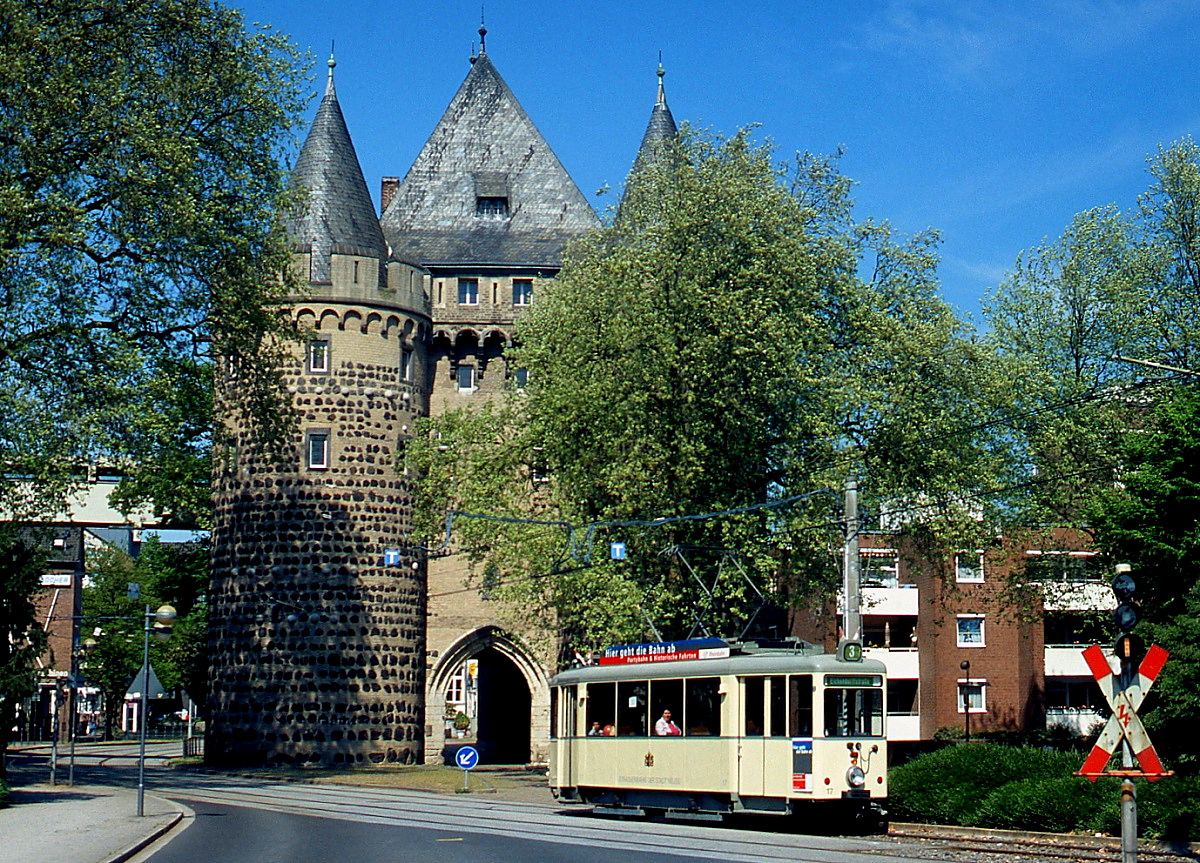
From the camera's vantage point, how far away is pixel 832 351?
4141cm

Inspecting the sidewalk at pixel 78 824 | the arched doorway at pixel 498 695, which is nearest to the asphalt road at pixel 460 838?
the sidewalk at pixel 78 824

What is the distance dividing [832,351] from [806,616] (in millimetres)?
27513

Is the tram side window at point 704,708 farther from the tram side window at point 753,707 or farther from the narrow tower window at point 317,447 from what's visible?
the narrow tower window at point 317,447

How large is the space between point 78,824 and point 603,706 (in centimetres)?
998

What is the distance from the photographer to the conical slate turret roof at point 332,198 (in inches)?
2170

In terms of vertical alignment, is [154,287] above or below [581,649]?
above

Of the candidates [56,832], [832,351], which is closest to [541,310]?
[832,351]

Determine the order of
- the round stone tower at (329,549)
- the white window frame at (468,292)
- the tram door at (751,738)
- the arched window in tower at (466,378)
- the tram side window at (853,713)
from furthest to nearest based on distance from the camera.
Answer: the white window frame at (468,292) → the arched window in tower at (466,378) → the round stone tower at (329,549) → the tram door at (751,738) → the tram side window at (853,713)

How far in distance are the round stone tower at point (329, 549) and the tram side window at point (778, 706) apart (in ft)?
92.9

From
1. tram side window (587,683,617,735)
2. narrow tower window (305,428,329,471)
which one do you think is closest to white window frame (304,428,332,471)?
narrow tower window (305,428,329,471)

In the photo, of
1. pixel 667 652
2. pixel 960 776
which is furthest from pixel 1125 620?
pixel 667 652

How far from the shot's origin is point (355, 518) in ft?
176

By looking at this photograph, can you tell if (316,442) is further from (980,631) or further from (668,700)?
(980,631)

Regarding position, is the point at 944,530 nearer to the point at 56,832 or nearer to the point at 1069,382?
the point at 1069,382
